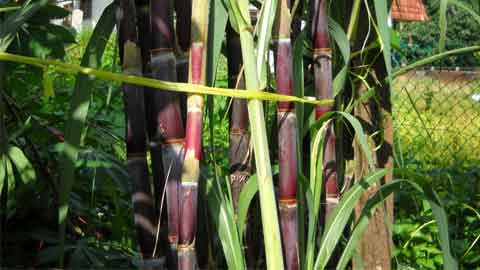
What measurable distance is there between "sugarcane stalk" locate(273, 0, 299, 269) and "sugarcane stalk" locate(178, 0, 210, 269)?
134 millimetres

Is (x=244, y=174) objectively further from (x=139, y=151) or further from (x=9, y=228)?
(x=9, y=228)

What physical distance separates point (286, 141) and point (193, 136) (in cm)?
17

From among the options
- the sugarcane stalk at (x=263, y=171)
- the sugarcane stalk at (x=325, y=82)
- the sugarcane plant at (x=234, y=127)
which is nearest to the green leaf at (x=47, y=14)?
the sugarcane plant at (x=234, y=127)

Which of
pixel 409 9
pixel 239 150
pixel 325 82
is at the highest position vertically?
pixel 409 9

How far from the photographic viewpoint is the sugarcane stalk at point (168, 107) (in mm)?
1046

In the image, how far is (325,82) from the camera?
4.18 feet

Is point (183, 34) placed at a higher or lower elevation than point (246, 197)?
higher

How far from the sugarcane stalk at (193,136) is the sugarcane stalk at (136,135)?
0.57 ft

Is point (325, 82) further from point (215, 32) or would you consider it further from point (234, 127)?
point (215, 32)

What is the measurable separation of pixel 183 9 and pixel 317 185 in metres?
0.32

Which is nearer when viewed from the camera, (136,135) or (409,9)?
(136,135)

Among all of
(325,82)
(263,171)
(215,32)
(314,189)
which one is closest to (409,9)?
(325,82)

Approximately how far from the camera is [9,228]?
2.05 m

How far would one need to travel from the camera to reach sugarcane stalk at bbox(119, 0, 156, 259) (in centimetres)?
114
